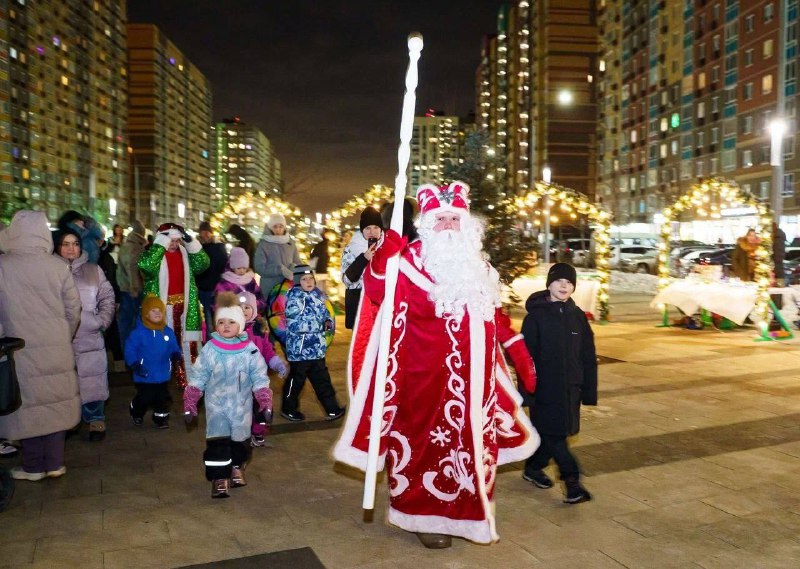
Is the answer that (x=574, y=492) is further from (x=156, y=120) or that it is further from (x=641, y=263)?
(x=156, y=120)

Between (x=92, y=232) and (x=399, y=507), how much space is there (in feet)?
16.2

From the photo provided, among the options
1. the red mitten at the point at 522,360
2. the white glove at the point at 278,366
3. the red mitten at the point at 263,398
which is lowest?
the red mitten at the point at 263,398

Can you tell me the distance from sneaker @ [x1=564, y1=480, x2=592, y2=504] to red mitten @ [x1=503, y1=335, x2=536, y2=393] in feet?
2.30

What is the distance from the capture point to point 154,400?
6.84 meters

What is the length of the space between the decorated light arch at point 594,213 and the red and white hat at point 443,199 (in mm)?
11634

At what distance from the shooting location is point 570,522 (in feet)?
14.7

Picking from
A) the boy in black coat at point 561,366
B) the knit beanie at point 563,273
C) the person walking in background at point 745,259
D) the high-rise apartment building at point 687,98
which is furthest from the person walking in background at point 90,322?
the high-rise apartment building at point 687,98

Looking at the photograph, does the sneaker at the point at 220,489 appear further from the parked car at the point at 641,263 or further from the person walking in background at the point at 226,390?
the parked car at the point at 641,263

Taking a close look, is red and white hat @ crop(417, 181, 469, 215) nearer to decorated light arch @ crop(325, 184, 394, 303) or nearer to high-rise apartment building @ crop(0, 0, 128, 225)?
decorated light arch @ crop(325, 184, 394, 303)

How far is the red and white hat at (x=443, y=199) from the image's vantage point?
4.19m

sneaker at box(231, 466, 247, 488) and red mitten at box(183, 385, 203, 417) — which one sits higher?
red mitten at box(183, 385, 203, 417)

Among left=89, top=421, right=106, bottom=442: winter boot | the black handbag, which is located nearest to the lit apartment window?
left=89, top=421, right=106, bottom=442: winter boot

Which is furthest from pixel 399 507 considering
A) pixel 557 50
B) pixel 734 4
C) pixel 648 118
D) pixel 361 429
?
pixel 557 50

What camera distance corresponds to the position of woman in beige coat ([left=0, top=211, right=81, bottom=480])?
5.07m
